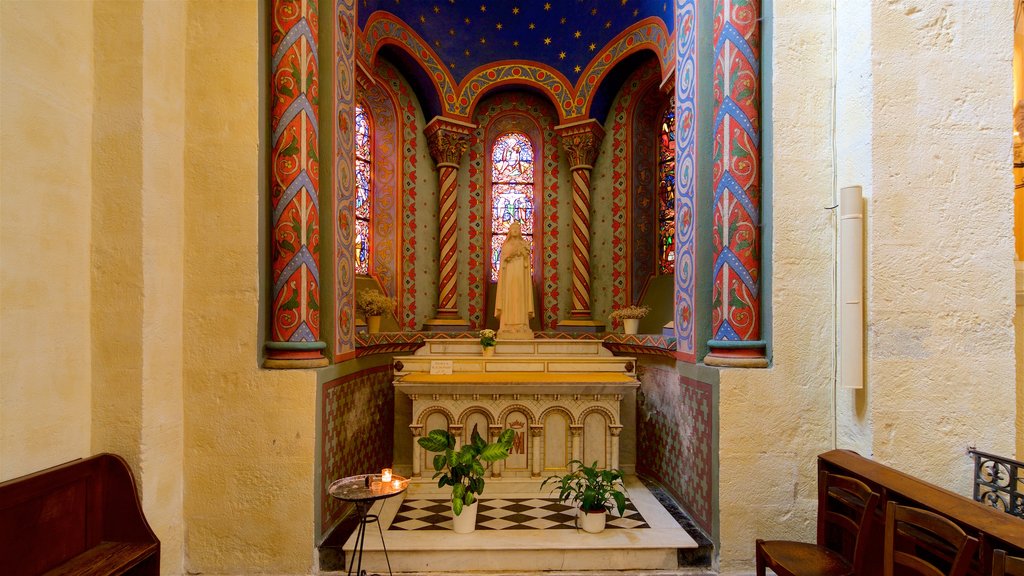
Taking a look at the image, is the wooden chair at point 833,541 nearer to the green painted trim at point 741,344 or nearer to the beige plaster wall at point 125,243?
the green painted trim at point 741,344

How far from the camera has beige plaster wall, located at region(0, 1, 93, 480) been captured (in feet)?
10.4

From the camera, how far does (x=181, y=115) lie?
13.9 feet

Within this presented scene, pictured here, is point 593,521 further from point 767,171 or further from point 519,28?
point 519,28

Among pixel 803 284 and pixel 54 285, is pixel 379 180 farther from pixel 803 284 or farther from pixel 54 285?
pixel 803 284

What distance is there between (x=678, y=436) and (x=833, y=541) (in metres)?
1.65

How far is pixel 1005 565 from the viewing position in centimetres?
225

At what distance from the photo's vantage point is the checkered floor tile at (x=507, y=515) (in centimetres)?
464

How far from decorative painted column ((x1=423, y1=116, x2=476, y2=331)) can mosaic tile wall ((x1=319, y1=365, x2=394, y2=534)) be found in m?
2.02

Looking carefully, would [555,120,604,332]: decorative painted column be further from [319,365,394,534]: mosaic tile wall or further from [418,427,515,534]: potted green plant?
[418,427,515,534]: potted green plant

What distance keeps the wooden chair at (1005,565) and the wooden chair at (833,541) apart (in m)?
0.76

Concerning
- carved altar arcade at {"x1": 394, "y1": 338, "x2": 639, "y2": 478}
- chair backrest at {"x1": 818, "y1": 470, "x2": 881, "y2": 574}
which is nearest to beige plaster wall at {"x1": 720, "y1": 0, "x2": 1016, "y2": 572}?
chair backrest at {"x1": 818, "y1": 470, "x2": 881, "y2": 574}

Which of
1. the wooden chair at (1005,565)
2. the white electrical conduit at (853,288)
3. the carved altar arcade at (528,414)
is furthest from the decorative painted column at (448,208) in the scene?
the wooden chair at (1005,565)

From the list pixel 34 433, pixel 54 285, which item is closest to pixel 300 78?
pixel 54 285

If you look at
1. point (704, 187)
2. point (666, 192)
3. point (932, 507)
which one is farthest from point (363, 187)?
point (932, 507)
